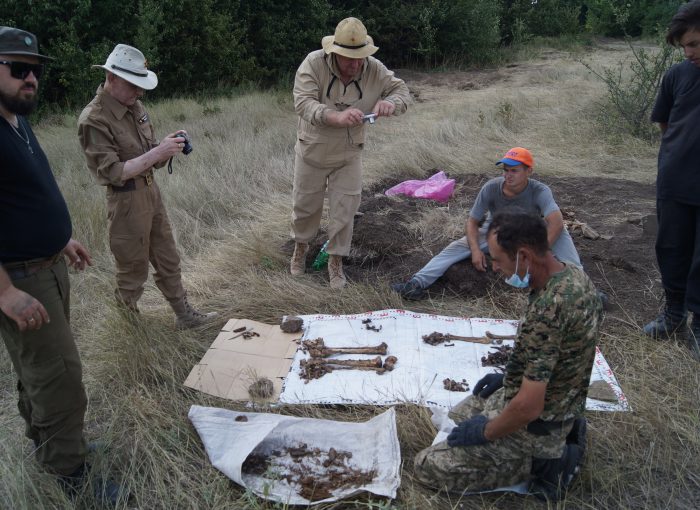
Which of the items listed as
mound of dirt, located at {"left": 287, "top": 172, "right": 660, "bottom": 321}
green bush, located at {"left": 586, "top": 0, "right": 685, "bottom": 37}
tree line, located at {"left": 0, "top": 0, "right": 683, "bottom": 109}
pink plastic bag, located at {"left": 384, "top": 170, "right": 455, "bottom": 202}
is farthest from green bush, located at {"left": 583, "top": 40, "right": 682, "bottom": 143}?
green bush, located at {"left": 586, "top": 0, "right": 685, "bottom": 37}

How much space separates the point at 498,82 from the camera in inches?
604

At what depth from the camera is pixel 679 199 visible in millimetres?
3709

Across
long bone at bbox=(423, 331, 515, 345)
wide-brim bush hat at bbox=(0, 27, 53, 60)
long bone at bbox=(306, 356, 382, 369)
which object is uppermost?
wide-brim bush hat at bbox=(0, 27, 53, 60)

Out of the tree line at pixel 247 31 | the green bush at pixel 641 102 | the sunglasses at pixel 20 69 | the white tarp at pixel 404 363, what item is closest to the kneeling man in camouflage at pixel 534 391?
the white tarp at pixel 404 363

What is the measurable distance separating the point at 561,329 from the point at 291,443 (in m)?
1.54

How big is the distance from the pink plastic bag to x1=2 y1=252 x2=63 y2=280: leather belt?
4754 mm

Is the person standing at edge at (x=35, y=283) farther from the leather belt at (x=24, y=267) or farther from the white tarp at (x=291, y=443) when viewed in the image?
the white tarp at (x=291, y=443)

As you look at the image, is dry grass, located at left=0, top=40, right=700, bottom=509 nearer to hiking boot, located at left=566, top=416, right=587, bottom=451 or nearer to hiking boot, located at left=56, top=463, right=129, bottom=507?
hiking boot, located at left=56, top=463, right=129, bottom=507

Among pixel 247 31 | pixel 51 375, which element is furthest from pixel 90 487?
pixel 247 31

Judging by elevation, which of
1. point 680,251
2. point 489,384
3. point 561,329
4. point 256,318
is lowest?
point 256,318

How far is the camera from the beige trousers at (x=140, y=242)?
3594mm

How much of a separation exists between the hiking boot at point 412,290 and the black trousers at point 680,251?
1.70 meters

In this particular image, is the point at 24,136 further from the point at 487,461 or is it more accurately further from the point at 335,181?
the point at 335,181

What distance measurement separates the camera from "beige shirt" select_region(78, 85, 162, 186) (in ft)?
11.1
